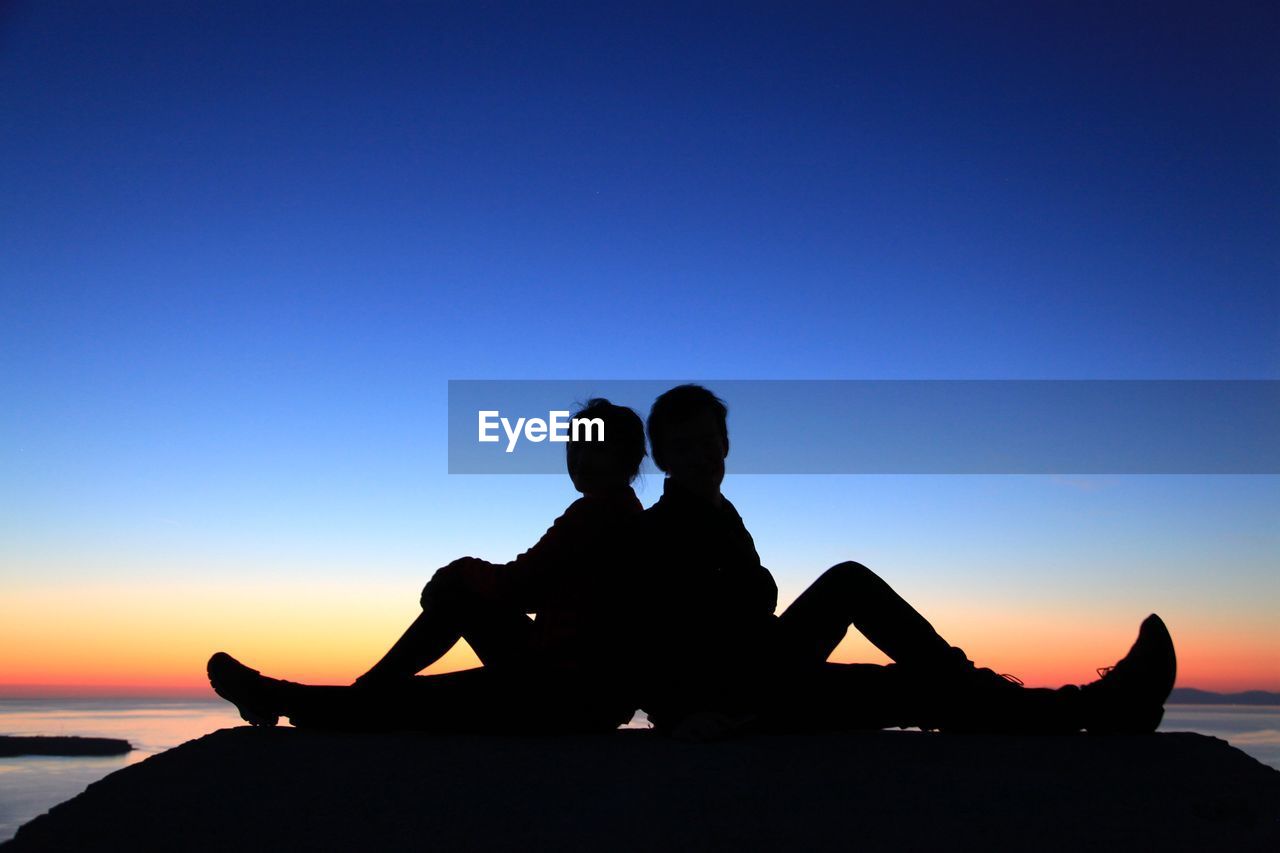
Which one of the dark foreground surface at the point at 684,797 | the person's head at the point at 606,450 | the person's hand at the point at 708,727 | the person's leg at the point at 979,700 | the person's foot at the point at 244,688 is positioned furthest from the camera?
the person's head at the point at 606,450

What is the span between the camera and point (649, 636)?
2.98 m

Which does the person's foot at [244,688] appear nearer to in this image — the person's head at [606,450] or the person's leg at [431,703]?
the person's leg at [431,703]

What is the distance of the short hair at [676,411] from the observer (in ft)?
10.5

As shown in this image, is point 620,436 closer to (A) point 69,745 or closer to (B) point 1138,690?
(B) point 1138,690

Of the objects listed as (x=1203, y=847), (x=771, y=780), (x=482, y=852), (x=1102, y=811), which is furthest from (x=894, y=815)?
(x=482, y=852)

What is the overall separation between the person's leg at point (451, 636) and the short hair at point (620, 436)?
0.67 meters

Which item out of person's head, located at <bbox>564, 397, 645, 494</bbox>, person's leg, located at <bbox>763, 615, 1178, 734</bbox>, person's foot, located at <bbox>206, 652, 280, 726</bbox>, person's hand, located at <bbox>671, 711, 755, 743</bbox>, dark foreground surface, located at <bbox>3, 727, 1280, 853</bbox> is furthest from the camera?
person's head, located at <bbox>564, 397, 645, 494</bbox>

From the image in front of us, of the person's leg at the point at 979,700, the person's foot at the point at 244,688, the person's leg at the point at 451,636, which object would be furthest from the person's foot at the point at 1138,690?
the person's foot at the point at 244,688

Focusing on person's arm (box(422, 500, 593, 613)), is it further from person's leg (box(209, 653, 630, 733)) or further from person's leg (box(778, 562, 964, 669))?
person's leg (box(778, 562, 964, 669))

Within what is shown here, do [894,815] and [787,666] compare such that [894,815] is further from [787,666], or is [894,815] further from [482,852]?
[482,852]

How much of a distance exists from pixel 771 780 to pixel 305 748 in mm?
1392

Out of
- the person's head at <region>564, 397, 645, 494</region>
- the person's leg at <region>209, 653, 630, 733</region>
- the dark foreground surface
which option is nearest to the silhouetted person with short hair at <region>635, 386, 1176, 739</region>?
the dark foreground surface

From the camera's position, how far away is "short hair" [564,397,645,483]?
3.41 meters

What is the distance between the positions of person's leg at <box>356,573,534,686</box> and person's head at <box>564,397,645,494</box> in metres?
0.59
